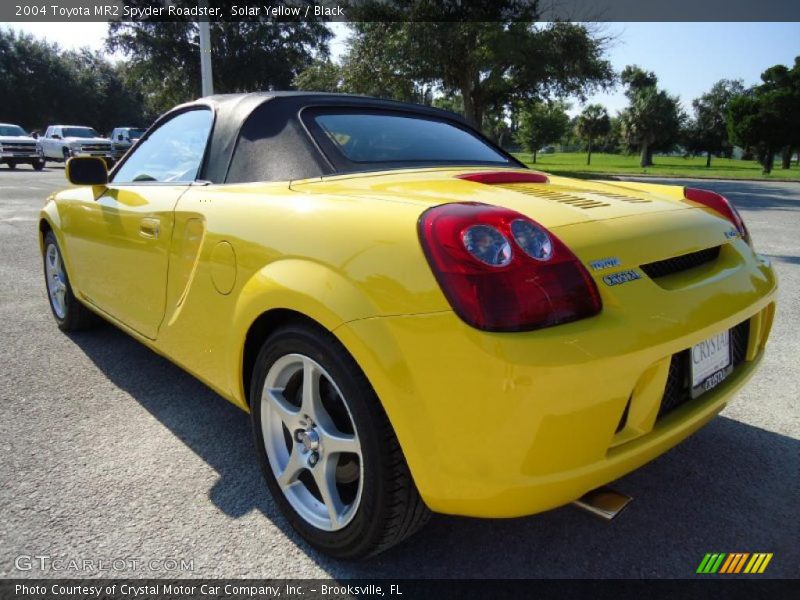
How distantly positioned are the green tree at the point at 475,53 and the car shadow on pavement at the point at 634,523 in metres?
21.1

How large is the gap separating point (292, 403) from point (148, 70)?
113 ft

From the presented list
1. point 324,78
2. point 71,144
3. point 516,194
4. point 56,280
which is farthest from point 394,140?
point 71,144

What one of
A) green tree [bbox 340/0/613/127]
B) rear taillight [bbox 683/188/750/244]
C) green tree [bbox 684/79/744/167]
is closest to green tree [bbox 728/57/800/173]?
green tree [bbox 684/79/744/167]

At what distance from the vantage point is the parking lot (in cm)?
186

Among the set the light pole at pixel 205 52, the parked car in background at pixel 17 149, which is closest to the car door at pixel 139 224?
the light pole at pixel 205 52

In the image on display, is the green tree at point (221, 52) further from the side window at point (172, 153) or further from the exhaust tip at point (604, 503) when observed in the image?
the exhaust tip at point (604, 503)

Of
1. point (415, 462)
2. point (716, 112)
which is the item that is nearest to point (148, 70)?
point (415, 462)

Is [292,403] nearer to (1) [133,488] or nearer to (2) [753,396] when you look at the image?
(1) [133,488]

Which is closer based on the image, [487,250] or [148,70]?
[487,250]

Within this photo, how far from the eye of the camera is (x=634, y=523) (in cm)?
205

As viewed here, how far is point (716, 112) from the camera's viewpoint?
62.2 metres

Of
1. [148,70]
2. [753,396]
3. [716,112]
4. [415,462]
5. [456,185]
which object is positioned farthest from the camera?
[716,112]

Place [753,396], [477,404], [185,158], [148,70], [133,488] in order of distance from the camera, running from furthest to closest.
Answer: [148,70], [753,396], [185,158], [133,488], [477,404]

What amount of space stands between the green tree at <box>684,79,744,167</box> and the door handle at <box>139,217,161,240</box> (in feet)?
225
